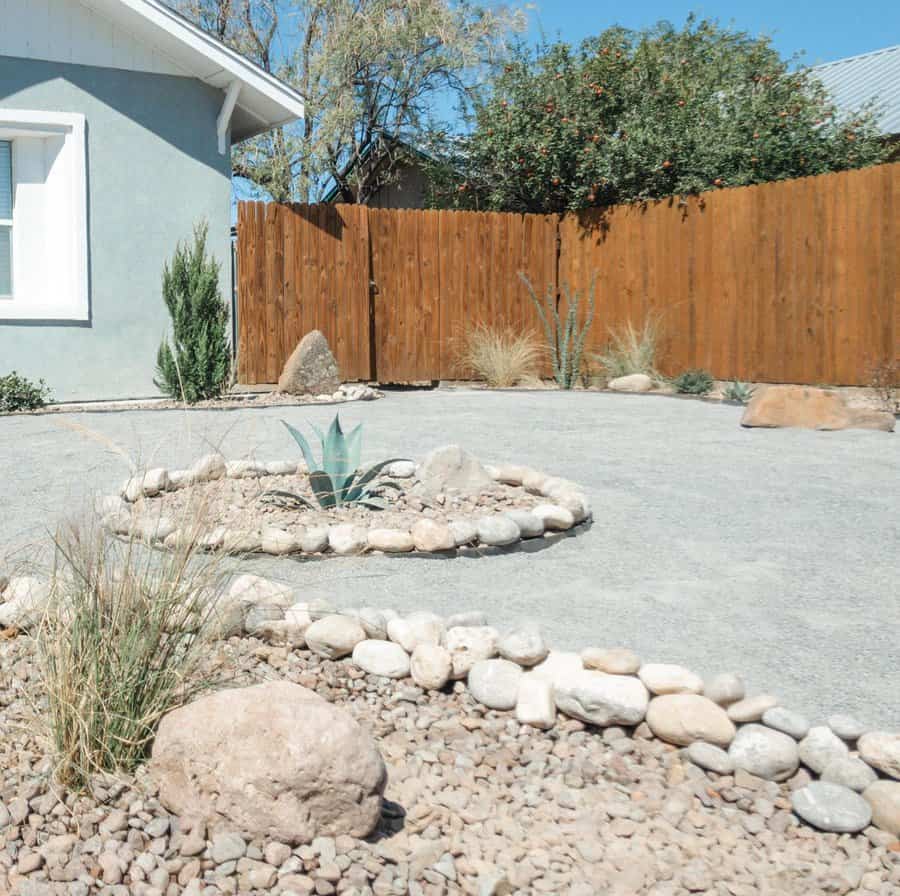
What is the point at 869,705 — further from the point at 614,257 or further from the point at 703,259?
the point at 614,257

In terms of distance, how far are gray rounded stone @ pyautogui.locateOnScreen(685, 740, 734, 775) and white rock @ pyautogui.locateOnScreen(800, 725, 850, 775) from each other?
0.16 metres

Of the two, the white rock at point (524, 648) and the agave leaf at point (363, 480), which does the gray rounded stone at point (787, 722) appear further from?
the agave leaf at point (363, 480)

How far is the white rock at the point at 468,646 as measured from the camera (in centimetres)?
285

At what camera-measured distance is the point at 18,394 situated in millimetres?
9266

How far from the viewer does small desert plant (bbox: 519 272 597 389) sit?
1203 centimetres

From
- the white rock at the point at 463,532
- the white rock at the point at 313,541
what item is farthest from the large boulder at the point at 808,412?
the white rock at the point at 313,541

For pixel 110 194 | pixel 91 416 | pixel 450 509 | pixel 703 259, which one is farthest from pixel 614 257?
pixel 450 509

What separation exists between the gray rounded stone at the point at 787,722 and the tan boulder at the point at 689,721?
9cm

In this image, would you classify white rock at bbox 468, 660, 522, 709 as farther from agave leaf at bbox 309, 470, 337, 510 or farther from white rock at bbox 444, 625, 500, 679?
agave leaf at bbox 309, 470, 337, 510

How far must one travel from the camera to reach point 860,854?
2.15 m

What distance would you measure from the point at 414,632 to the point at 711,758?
89cm

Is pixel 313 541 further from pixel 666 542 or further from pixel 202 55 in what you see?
pixel 202 55

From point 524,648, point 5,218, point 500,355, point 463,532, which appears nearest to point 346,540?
point 463,532

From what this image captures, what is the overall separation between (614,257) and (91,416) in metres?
6.62
